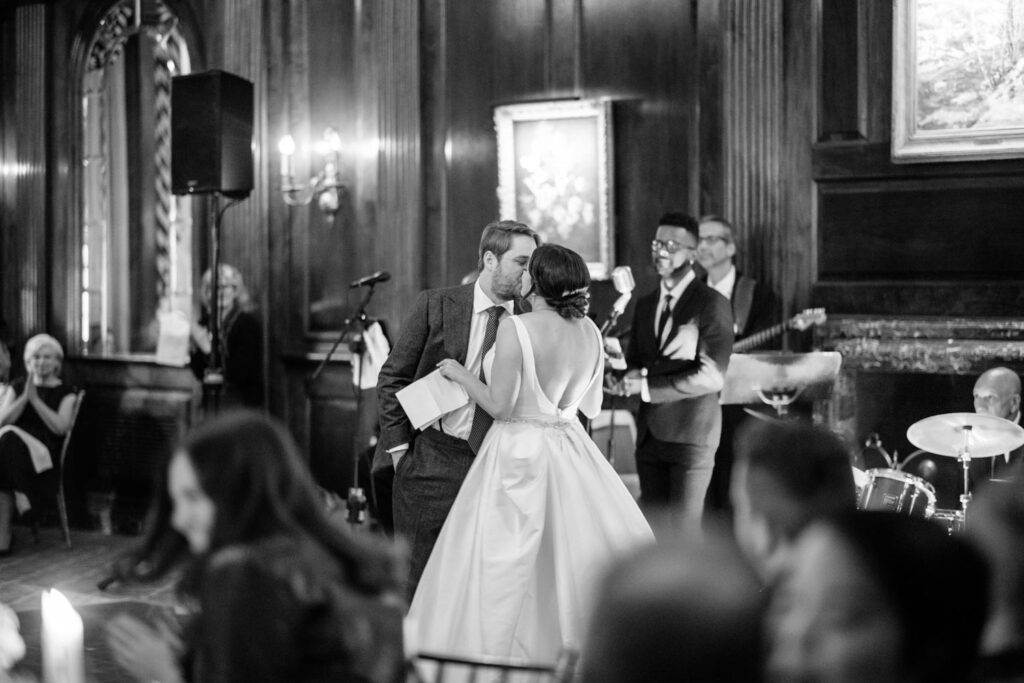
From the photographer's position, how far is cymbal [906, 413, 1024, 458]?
168 inches

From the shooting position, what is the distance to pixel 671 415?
475 centimetres

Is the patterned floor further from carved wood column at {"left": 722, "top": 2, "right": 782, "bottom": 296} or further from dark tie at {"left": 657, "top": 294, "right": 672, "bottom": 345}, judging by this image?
carved wood column at {"left": 722, "top": 2, "right": 782, "bottom": 296}

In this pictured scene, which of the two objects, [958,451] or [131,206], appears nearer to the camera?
[958,451]

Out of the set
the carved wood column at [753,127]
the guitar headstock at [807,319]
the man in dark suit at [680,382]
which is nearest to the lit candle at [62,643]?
the man in dark suit at [680,382]

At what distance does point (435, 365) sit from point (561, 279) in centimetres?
64

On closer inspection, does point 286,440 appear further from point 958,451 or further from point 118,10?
point 118,10

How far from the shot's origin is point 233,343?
281 inches

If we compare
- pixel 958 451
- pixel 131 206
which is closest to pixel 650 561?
pixel 958 451

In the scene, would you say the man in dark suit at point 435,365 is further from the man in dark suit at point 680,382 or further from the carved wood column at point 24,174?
the carved wood column at point 24,174

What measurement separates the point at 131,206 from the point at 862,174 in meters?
5.04

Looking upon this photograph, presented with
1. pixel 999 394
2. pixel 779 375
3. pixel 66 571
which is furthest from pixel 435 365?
pixel 66 571

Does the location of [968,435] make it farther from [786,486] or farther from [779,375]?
[786,486]

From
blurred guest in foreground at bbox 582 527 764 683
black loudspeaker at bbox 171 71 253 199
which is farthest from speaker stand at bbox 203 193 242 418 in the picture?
blurred guest in foreground at bbox 582 527 764 683

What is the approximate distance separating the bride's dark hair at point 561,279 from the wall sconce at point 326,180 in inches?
148
